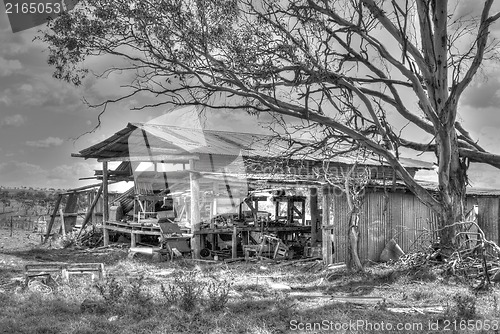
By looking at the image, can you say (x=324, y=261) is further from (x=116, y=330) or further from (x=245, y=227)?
(x=116, y=330)

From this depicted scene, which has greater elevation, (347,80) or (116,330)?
(347,80)

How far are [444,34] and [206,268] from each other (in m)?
9.80

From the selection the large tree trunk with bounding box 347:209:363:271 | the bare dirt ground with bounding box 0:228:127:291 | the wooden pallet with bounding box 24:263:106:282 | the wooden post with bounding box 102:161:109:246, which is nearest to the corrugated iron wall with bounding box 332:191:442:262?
the large tree trunk with bounding box 347:209:363:271

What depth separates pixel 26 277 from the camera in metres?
11.6

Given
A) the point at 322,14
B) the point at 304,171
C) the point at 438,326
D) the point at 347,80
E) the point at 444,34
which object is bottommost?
the point at 438,326

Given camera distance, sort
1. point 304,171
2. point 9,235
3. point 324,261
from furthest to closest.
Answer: point 9,235 → point 304,171 → point 324,261

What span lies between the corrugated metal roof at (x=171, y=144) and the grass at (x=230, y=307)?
330 inches

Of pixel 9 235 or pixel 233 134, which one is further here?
pixel 9 235

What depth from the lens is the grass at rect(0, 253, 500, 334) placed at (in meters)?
8.57

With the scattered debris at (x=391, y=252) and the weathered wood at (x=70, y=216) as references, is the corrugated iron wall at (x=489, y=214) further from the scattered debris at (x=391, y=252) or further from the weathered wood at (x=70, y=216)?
the weathered wood at (x=70, y=216)

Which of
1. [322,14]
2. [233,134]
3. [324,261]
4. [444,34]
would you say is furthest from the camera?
[233,134]

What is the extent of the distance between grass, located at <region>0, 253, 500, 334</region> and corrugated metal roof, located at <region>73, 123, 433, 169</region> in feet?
27.5

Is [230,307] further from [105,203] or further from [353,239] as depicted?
[105,203]

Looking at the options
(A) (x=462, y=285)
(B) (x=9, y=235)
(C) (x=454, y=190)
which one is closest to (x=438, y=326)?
(A) (x=462, y=285)
